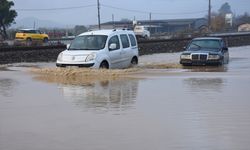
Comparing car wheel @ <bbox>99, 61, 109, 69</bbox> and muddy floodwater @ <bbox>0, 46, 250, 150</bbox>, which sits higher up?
car wheel @ <bbox>99, 61, 109, 69</bbox>

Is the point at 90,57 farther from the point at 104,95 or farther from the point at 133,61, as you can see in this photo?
the point at 104,95

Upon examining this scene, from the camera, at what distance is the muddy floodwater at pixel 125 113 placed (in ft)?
25.2

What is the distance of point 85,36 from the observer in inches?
792

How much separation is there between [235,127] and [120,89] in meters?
5.62

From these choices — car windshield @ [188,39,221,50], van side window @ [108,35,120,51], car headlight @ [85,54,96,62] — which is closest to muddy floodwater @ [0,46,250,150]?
car headlight @ [85,54,96,62]

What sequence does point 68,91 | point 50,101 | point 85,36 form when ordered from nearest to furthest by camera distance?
point 50,101, point 68,91, point 85,36

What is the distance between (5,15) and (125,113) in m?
58.4

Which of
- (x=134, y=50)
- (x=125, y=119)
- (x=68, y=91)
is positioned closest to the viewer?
(x=125, y=119)

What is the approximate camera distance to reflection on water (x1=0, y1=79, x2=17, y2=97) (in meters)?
13.7

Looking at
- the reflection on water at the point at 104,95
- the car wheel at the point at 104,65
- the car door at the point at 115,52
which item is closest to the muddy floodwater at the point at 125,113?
the reflection on water at the point at 104,95

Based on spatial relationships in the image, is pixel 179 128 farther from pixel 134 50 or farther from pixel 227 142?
pixel 134 50

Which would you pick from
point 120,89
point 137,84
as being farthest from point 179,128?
point 137,84

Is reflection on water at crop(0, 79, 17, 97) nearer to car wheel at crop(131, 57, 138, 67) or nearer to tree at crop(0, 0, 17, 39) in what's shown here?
car wheel at crop(131, 57, 138, 67)

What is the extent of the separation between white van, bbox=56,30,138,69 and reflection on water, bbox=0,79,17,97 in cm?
248
